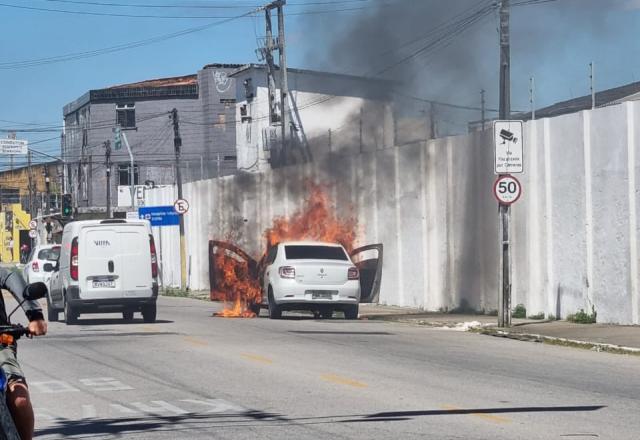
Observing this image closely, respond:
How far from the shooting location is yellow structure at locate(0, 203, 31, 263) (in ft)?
348

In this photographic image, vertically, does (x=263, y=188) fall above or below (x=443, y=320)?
above

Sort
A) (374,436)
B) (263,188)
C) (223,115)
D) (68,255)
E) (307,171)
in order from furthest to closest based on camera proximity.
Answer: (223,115) → (263,188) → (307,171) → (68,255) → (374,436)

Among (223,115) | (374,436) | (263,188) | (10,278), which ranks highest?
(223,115)

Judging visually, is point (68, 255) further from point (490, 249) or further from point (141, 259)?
point (490, 249)

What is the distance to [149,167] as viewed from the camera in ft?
267

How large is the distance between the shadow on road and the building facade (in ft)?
225

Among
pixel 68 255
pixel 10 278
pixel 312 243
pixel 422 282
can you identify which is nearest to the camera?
pixel 10 278

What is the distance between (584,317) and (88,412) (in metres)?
13.3

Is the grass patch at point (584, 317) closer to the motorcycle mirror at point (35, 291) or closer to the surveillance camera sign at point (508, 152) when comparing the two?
the surveillance camera sign at point (508, 152)

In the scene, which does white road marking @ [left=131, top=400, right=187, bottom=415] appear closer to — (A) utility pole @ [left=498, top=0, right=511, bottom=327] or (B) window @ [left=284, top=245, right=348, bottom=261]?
(A) utility pole @ [left=498, top=0, right=511, bottom=327]

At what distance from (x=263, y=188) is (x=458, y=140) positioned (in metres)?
13.5

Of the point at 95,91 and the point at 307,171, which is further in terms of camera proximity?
the point at 95,91

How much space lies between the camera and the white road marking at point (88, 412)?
1060 centimetres

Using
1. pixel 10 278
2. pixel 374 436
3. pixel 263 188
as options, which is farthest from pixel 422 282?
pixel 10 278
